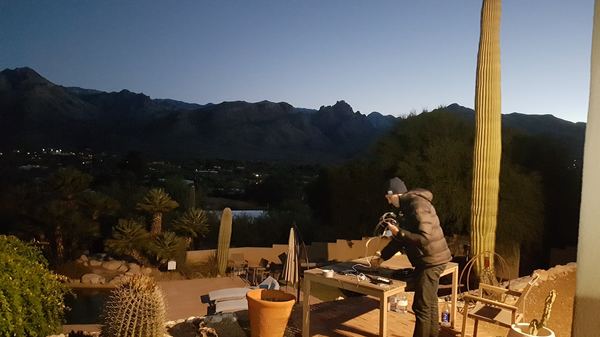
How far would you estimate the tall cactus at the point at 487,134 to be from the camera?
7.30m

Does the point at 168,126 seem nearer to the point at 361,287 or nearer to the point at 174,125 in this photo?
the point at 174,125

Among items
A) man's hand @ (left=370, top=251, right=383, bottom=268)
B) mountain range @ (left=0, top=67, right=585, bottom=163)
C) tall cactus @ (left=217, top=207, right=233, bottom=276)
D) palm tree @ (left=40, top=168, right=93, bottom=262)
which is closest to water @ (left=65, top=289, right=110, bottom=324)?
palm tree @ (left=40, top=168, right=93, bottom=262)

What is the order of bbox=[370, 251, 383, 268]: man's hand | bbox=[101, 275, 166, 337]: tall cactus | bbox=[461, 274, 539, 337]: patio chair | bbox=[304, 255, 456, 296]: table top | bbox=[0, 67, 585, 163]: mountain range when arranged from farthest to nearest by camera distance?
bbox=[0, 67, 585, 163]: mountain range
bbox=[370, 251, 383, 268]: man's hand
bbox=[461, 274, 539, 337]: patio chair
bbox=[304, 255, 456, 296]: table top
bbox=[101, 275, 166, 337]: tall cactus

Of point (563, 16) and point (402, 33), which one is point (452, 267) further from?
point (402, 33)

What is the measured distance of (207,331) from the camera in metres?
4.22

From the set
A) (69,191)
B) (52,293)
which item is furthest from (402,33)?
(52,293)

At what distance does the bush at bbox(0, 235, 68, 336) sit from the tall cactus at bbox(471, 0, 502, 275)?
5889mm

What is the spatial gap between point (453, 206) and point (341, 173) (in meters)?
4.29

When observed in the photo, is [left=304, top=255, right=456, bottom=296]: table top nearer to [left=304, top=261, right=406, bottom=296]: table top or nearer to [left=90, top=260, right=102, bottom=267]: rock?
[left=304, top=261, right=406, bottom=296]: table top

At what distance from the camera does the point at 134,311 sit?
11.1 ft

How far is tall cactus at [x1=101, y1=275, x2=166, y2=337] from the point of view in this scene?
337cm

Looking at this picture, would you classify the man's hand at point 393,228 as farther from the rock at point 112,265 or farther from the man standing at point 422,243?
the rock at point 112,265

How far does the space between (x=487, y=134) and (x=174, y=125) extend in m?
36.6

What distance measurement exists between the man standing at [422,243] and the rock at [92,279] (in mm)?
9189
